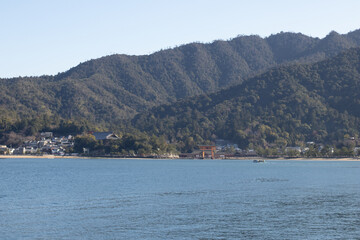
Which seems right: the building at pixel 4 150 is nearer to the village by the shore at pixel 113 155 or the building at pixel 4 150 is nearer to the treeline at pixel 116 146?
the village by the shore at pixel 113 155

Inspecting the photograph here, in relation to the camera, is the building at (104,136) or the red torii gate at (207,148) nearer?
the building at (104,136)

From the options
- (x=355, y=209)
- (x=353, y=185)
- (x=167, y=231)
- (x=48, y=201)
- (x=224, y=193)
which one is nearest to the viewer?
(x=167, y=231)

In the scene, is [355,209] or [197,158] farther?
[197,158]

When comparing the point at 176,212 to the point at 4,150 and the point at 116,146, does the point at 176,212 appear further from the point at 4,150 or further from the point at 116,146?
the point at 4,150

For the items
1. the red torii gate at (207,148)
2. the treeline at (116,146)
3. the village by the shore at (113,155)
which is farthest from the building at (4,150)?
the red torii gate at (207,148)

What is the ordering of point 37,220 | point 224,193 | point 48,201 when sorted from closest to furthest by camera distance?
point 37,220, point 48,201, point 224,193

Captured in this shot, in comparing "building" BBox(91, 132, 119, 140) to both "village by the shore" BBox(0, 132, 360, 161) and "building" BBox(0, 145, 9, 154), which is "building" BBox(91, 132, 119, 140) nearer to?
"village by the shore" BBox(0, 132, 360, 161)

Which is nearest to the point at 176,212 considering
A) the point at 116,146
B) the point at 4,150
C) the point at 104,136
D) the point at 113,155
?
the point at 116,146

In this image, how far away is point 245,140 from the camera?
19625cm

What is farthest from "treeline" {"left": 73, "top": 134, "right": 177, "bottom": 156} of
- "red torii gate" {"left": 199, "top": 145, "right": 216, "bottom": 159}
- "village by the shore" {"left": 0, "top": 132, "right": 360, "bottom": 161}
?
"red torii gate" {"left": 199, "top": 145, "right": 216, "bottom": 159}

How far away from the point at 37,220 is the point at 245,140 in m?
166

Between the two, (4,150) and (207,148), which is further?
(207,148)

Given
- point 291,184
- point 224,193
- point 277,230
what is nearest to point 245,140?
point 291,184

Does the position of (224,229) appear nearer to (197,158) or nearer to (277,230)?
(277,230)
